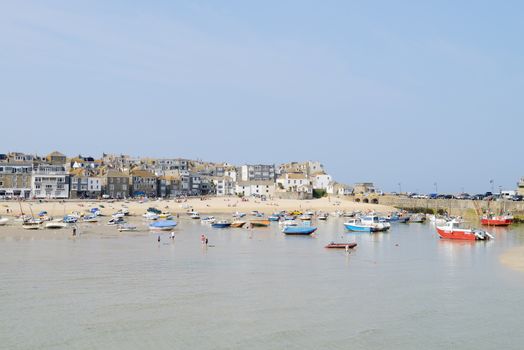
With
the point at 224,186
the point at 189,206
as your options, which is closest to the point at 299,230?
the point at 189,206

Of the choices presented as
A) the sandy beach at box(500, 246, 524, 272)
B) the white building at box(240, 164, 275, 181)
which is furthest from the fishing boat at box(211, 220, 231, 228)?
the white building at box(240, 164, 275, 181)

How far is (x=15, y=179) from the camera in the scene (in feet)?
363

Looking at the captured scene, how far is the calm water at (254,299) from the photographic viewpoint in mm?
19500

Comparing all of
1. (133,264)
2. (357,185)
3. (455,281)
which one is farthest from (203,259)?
(357,185)

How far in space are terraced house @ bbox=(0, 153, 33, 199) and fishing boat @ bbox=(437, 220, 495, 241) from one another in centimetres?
7911

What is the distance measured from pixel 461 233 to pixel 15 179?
269ft

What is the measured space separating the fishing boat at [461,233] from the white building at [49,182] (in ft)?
250

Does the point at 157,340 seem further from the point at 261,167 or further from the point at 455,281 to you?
the point at 261,167

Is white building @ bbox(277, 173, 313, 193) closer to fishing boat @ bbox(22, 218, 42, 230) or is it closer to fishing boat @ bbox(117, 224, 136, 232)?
fishing boat @ bbox(117, 224, 136, 232)

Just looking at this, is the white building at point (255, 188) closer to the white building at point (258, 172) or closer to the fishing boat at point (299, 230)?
the white building at point (258, 172)

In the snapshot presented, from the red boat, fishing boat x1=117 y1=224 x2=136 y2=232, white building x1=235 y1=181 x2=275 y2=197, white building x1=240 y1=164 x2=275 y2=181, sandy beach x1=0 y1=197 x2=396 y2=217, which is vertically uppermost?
white building x1=240 y1=164 x2=275 y2=181

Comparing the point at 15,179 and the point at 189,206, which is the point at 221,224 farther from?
Answer: the point at 15,179

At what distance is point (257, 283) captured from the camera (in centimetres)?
2908

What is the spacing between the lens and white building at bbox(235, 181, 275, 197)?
140875 mm
